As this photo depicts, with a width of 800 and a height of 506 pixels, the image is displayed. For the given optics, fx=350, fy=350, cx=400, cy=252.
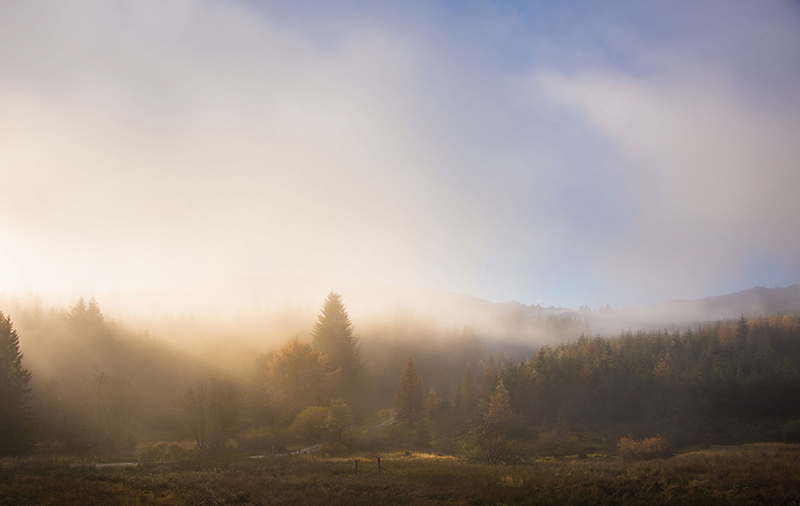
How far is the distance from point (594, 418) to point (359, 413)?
58213 mm

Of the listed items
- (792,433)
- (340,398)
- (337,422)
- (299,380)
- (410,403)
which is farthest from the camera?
(410,403)

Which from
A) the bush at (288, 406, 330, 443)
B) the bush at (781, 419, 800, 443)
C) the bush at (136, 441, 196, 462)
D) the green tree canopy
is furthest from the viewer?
the bush at (781, 419, 800, 443)

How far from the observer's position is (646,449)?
4703 cm

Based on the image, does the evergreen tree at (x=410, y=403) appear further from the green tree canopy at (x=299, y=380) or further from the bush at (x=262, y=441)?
the bush at (x=262, y=441)

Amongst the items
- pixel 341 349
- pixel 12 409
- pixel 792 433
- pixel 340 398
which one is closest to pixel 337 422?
pixel 340 398

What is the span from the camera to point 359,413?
170 ft

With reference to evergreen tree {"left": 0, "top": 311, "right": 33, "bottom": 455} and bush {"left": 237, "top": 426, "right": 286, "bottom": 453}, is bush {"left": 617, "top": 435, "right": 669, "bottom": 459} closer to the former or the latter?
bush {"left": 237, "top": 426, "right": 286, "bottom": 453}

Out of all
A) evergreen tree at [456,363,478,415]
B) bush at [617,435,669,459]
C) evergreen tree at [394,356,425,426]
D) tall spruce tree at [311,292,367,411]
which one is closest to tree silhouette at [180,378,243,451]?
tall spruce tree at [311,292,367,411]

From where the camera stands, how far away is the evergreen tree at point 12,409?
3062cm

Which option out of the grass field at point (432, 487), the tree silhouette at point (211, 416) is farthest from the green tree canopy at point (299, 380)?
the grass field at point (432, 487)

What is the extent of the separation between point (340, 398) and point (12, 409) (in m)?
30.5

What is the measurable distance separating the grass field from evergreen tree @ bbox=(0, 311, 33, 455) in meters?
18.4

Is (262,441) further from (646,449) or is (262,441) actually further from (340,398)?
(646,449)

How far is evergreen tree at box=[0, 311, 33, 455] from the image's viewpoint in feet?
100
